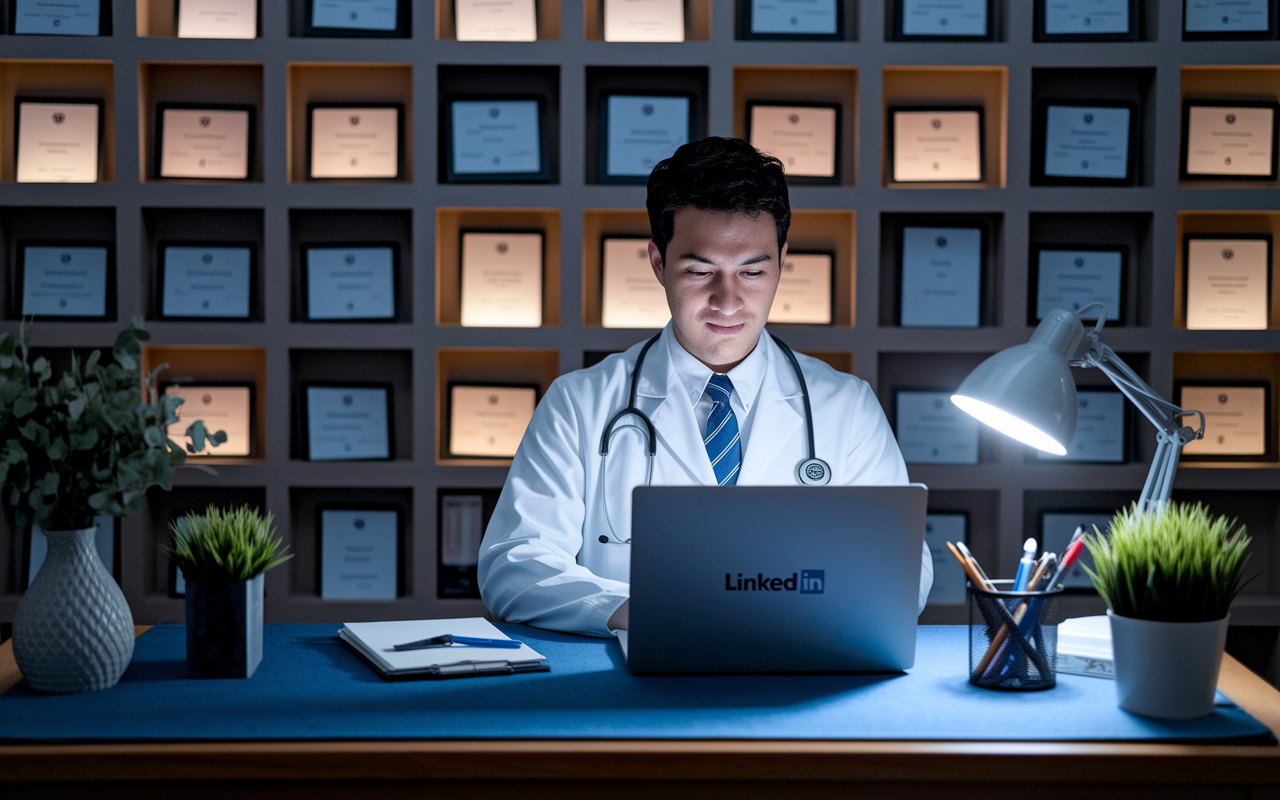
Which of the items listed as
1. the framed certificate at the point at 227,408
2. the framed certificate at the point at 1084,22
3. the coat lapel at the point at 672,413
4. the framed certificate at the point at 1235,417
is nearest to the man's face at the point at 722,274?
the coat lapel at the point at 672,413

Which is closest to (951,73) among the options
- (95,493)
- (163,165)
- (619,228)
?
(619,228)

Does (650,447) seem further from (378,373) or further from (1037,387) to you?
(378,373)

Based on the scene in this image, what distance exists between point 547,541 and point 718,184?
0.78m

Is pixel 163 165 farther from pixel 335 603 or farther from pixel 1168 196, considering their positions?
pixel 1168 196

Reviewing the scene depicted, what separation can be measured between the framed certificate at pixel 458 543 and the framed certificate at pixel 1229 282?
2.25 metres

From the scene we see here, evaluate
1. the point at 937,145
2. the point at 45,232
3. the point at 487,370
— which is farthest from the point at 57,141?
the point at 937,145

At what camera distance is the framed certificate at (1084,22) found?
109 inches

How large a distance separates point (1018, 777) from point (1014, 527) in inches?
77.8

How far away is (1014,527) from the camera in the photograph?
110 inches

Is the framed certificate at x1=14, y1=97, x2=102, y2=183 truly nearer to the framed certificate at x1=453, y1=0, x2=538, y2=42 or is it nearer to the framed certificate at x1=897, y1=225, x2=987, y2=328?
the framed certificate at x1=453, y1=0, x2=538, y2=42

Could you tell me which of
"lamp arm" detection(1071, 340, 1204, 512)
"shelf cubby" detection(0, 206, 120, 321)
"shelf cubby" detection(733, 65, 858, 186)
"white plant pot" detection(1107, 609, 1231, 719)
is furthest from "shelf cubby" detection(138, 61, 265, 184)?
"white plant pot" detection(1107, 609, 1231, 719)

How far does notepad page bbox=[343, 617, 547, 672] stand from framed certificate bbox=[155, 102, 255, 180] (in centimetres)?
201

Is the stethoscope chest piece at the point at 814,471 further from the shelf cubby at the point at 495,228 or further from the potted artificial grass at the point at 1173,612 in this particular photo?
the shelf cubby at the point at 495,228

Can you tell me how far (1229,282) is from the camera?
2.87m
